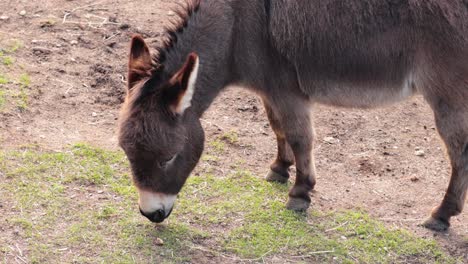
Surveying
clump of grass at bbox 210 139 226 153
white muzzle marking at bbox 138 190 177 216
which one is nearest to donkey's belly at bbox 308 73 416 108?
clump of grass at bbox 210 139 226 153

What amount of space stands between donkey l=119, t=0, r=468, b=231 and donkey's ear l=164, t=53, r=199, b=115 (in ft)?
0.07

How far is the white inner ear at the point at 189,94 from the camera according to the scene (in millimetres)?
4691

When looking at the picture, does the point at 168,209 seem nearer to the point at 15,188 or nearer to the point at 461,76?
the point at 15,188

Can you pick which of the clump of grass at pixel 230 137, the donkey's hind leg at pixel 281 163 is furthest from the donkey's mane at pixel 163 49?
the clump of grass at pixel 230 137

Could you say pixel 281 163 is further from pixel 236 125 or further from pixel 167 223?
pixel 167 223

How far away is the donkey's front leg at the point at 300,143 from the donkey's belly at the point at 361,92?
0.48 feet

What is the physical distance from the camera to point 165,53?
523 centimetres

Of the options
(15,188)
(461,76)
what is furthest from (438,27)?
(15,188)

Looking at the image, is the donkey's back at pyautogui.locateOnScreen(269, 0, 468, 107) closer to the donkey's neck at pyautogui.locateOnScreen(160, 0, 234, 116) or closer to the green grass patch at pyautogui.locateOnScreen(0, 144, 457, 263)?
the donkey's neck at pyautogui.locateOnScreen(160, 0, 234, 116)

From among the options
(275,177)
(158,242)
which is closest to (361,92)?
(275,177)

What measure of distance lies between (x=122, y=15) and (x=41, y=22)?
0.99 meters

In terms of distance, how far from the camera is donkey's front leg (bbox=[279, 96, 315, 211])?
564 centimetres

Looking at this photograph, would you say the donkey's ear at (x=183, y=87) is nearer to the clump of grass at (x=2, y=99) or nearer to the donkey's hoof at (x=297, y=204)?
the donkey's hoof at (x=297, y=204)

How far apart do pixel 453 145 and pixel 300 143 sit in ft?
4.05
